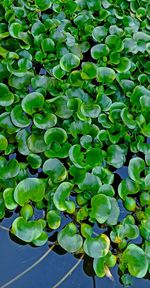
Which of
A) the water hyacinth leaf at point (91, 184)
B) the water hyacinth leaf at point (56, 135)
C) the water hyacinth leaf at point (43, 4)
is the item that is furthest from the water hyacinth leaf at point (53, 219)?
the water hyacinth leaf at point (43, 4)

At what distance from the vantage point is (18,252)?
1250mm

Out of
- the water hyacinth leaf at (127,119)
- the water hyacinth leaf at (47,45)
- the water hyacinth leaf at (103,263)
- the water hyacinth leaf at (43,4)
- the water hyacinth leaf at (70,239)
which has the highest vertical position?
the water hyacinth leaf at (43,4)

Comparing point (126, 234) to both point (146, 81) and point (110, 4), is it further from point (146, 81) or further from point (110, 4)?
point (110, 4)

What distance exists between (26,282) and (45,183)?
26 centimetres

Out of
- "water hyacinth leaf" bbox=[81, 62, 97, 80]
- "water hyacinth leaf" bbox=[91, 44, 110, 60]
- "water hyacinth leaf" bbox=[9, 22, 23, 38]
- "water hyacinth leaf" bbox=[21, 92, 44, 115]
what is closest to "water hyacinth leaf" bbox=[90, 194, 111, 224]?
"water hyacinth leaf" bbox=[21, 92, 44, 115]

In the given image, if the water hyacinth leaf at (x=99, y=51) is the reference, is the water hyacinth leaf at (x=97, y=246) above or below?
below

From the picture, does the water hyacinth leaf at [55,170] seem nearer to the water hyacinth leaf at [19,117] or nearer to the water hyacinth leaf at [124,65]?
the water hyacinth leaf at [19,117]

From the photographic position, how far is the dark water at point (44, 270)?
1212mm

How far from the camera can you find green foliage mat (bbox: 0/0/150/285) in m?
1.25

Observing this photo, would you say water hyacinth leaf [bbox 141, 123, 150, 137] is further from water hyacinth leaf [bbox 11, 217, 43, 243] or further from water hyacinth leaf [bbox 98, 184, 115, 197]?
water hyacinth leaf [bbox 11, 217, 43, 243]

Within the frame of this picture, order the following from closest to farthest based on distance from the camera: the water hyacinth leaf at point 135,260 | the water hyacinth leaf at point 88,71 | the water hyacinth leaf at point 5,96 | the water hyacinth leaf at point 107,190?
the water hyacinth leaf at point 135,260 < the water hyacinth leaf at point 107,190 < the water hyacinth leaf at point 5,96 < the water hyacinth leaf at point 88,71

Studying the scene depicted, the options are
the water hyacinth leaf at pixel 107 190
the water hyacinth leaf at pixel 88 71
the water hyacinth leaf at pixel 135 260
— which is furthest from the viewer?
the water hyacinth leaf at pixel 88 71

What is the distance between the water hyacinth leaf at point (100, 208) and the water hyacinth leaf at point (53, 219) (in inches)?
3.5

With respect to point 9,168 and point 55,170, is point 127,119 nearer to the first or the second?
point 55,170
